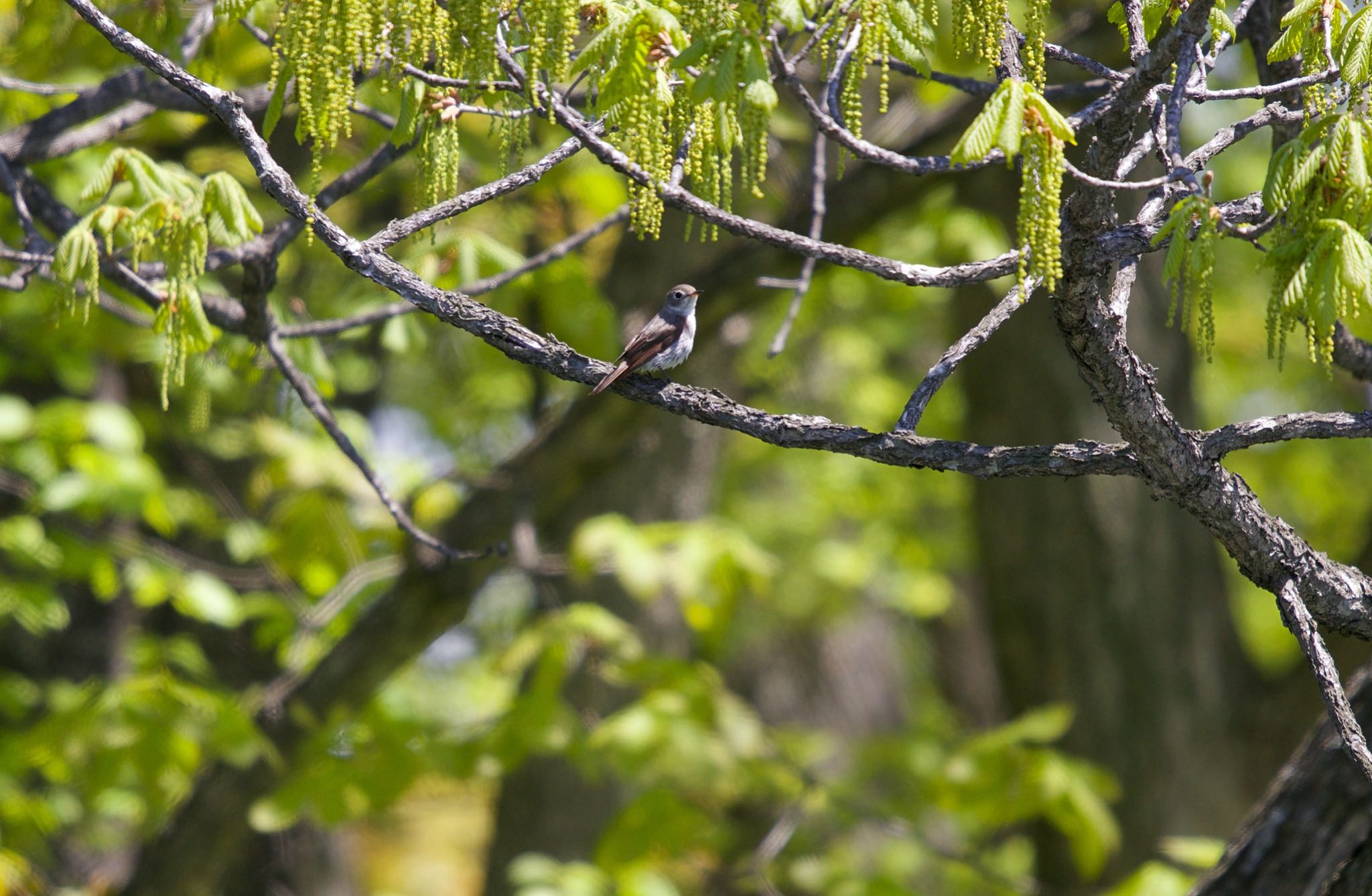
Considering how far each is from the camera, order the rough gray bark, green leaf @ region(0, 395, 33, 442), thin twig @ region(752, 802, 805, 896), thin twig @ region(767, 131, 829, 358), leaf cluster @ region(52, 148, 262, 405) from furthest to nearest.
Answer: thin twig @ region(752, 802, 805, 896), green leaf @ region(0, 395, 33, 442), thin twig @ region(767, 131, 829, 358), the rough gray bark, leaf cluster @ region(52, 148, 262, 405)

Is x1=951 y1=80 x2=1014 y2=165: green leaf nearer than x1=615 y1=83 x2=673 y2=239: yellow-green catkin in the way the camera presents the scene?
Yes

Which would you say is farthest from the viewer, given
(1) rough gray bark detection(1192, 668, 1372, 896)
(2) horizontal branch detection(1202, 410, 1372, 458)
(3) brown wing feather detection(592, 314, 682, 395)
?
(3) brown wing feather detection(592, 314, 682, 395)

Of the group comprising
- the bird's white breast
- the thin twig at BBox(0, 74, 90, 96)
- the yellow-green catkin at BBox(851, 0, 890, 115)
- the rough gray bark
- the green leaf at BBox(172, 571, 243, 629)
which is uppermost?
the yellow-green catkin at BBox(851, 0, 890, 115)

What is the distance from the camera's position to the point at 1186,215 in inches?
Result: 69.9

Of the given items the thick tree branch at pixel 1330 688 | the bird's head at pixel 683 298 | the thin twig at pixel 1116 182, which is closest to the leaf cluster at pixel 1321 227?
the thin twig at pixel 1116 182

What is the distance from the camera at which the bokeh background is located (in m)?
4.53

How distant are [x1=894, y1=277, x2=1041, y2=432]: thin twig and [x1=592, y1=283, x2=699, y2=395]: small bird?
3.15 feet

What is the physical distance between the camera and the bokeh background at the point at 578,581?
453cm

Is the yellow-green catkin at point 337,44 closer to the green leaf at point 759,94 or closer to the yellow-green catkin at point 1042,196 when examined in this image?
the green leaf at point 759,94

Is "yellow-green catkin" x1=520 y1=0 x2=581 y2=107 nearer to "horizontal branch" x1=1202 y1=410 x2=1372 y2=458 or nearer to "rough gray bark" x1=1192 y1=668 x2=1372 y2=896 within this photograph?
"horizontal branch" x1=1202 y1=410 x2=1372 y2=458

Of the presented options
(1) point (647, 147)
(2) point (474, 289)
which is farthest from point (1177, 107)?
(2) point (474, 289)

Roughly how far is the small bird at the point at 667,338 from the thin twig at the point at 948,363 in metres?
0.96

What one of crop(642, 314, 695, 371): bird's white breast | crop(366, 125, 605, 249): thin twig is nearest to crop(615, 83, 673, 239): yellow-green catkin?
crop(366, 125, 605, 249): thin twig

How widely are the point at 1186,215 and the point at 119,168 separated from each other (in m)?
2.75
